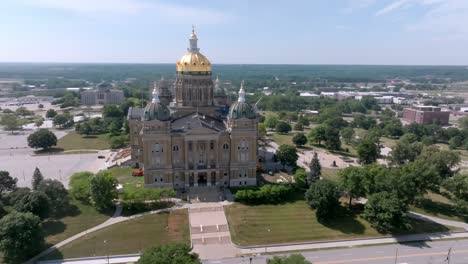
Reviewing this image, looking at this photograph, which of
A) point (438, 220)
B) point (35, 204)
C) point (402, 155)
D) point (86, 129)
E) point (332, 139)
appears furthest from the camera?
point (86, 129)

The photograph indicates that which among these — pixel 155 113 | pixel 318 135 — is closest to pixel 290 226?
pixel 155 113

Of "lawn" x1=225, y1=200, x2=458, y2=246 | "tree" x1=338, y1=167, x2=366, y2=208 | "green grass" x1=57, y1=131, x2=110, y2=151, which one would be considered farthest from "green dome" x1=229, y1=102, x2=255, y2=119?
"green grass" x1=57, y1=131, x2=110, y2=151

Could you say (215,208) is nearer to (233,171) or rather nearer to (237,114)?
(233,171)

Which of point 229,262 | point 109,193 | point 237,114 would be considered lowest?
point 229,262

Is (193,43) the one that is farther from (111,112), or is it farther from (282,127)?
(111,112)

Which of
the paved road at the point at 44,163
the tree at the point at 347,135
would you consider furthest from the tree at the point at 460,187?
the paved road at the point at 44,163

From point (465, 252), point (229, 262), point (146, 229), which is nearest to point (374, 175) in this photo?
point (465, 252)
